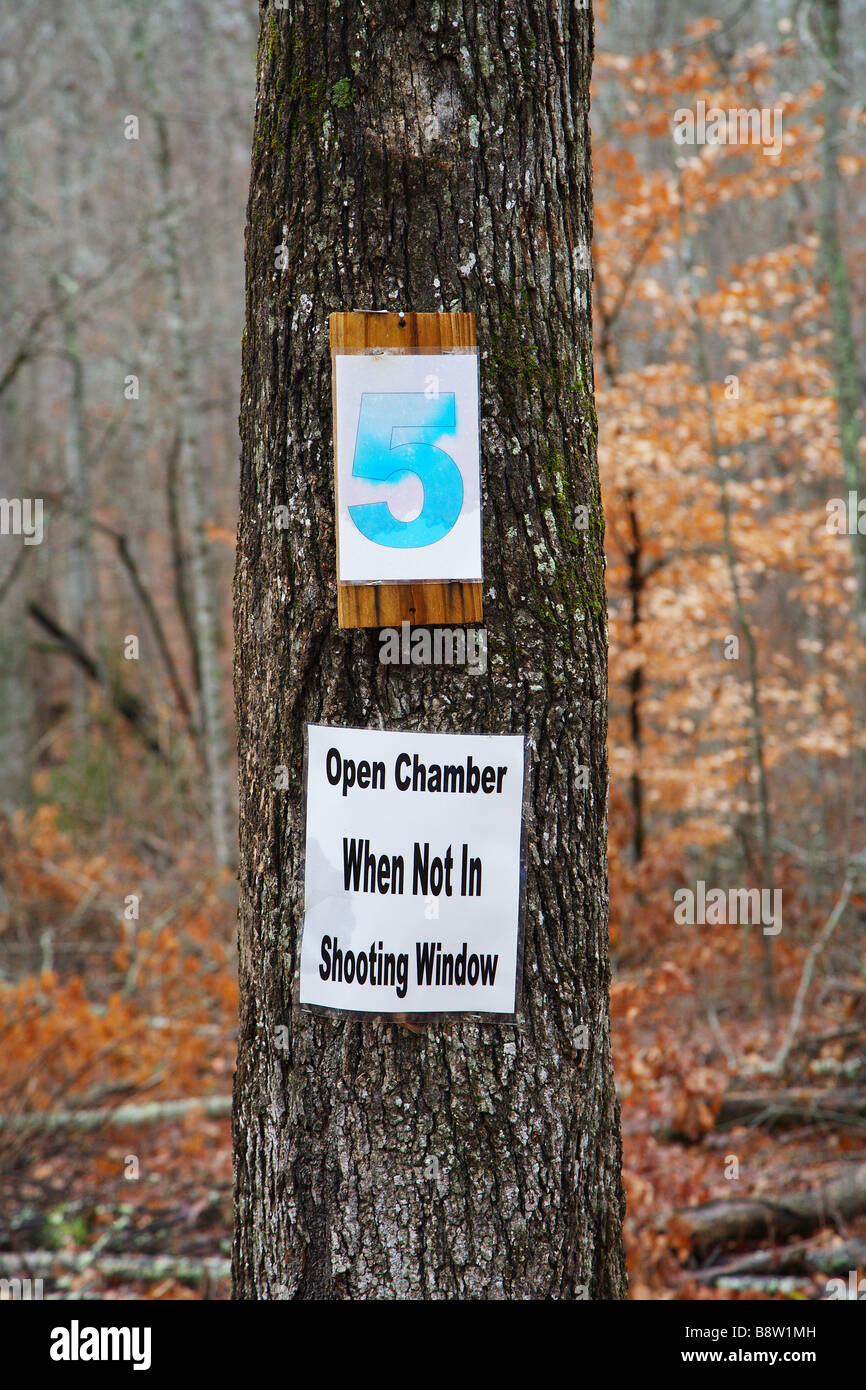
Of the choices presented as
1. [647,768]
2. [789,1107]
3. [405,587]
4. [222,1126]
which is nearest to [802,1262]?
[789,1107]

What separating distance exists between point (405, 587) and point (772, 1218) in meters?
3.78

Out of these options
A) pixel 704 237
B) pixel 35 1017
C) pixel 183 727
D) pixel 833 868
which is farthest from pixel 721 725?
pixel 704 237

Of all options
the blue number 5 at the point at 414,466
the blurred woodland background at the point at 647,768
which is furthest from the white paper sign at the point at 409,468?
the blurred woodland background at the point at 647,768

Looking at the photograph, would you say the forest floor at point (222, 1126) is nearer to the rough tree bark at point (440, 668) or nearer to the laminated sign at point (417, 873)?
the rough tree bark at point (440, 668)

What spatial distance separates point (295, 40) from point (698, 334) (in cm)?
635

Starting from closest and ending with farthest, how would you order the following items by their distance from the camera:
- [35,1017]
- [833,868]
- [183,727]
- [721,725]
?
[35,1017] → [833,868] → [721,725] → [183,727]

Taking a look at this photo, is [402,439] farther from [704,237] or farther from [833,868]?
[704,237]

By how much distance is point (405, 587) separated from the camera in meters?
1.75

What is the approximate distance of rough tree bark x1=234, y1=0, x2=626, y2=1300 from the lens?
5.72 feet

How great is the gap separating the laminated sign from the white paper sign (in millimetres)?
296

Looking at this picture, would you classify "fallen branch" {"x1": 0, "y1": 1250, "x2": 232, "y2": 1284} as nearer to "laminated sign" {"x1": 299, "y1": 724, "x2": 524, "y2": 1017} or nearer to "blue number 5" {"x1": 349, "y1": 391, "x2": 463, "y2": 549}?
"laminated sign" {"x1": 299, "y1": 724, "x2": 524, "y2": 1017}

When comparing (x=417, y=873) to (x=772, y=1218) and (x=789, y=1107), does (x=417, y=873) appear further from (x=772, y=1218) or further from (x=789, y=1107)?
(x=789, y=1107)

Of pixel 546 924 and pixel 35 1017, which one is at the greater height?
pixel 546 924

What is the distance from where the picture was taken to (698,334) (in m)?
7.60
